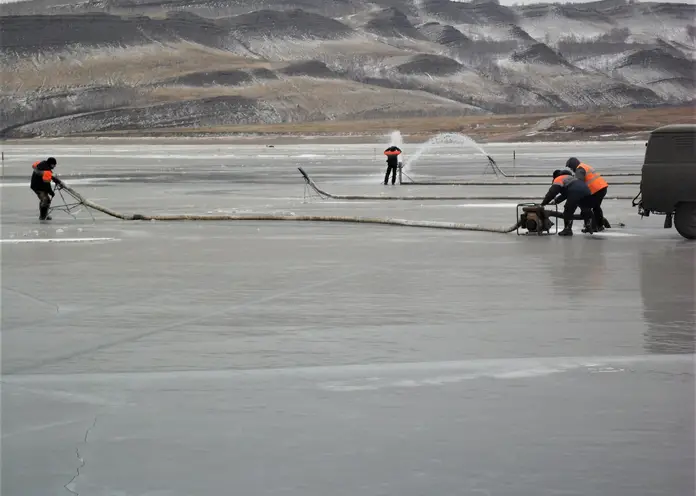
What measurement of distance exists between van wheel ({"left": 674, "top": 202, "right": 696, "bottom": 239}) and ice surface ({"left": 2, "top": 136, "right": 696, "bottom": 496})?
→ 0.76m

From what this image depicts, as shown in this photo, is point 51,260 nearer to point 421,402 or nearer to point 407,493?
point 421,402

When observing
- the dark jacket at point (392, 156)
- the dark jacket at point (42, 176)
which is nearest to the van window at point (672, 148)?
the dark jacket at point (42, 176)

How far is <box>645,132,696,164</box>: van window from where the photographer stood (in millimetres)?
20812

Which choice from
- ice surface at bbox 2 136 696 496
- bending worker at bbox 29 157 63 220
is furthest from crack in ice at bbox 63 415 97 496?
bending worker at bbox 29 157 63 220

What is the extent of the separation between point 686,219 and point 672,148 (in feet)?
3.98

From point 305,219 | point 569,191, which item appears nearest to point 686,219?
point 569,191

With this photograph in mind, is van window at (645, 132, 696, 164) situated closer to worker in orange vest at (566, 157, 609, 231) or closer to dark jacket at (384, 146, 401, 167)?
worker in orange vest at (566, 157, 609, 231)

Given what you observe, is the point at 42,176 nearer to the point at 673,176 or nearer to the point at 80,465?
the point at 673,176

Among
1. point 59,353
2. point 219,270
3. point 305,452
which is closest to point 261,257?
point 219,270

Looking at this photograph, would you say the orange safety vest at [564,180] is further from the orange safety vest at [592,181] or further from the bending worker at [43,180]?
the bending worker at [43,180]

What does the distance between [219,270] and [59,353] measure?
268 inches

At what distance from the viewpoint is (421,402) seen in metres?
8.57

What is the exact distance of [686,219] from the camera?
21.2 metres

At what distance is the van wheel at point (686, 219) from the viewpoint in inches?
834
